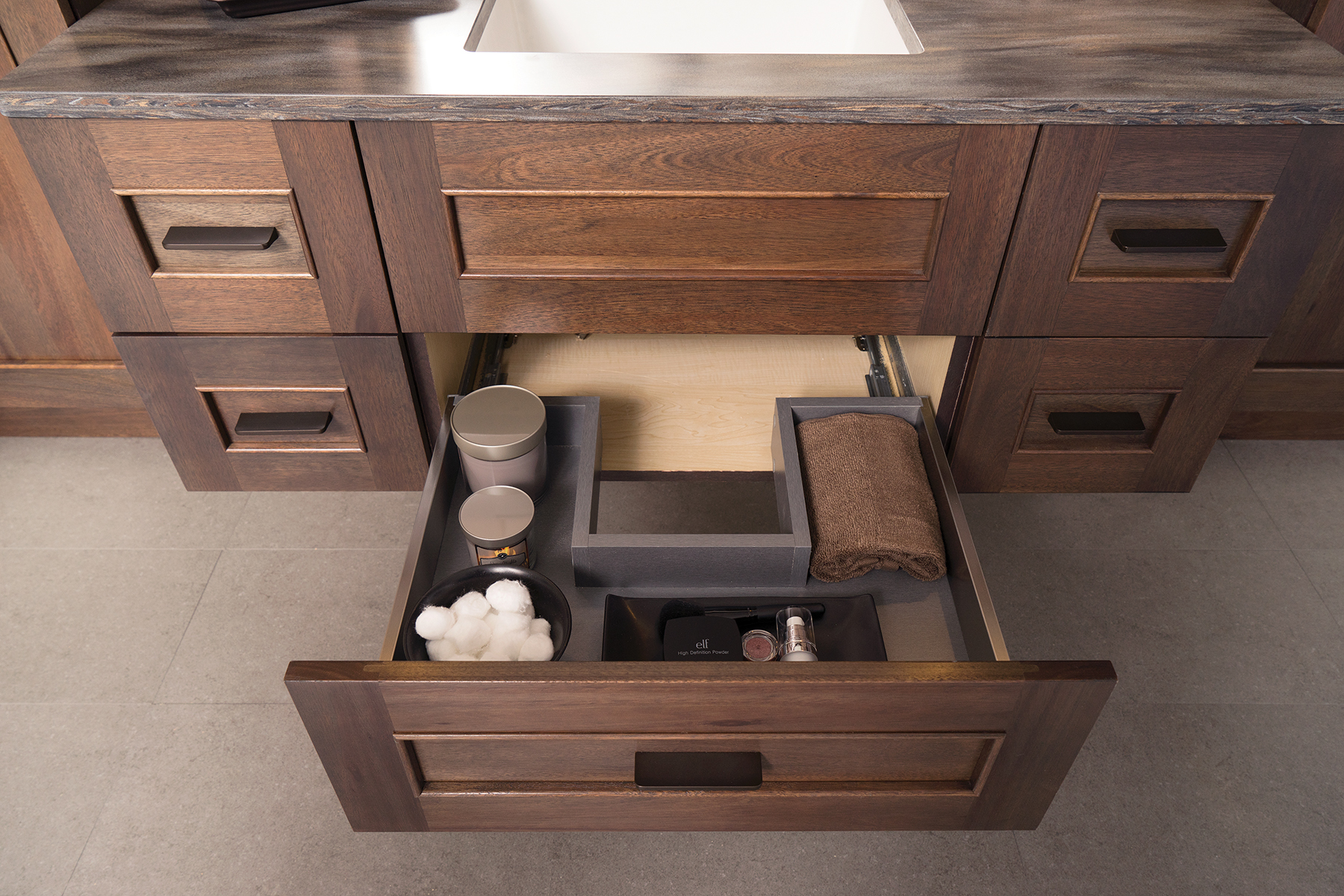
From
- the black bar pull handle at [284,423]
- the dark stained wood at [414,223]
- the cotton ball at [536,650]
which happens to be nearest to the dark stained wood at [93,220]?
the black bar pull handle at [284,423]

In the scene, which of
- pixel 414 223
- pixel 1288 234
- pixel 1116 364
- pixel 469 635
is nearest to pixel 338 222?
pixel 414 223

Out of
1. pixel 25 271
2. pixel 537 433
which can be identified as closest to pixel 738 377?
pixel 537 433

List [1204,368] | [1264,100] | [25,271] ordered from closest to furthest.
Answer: [1264,100] → [1204,368] → [25,271]

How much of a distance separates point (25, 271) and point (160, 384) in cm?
31

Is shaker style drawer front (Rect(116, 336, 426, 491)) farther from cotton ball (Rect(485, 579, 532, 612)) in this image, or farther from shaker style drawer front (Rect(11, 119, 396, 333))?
cotton ball (Rect(485, 579, 532, 612))

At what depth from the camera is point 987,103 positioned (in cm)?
87

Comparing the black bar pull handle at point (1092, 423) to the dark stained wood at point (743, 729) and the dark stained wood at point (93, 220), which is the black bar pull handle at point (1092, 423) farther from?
the dark stained wood at point (93, 220)

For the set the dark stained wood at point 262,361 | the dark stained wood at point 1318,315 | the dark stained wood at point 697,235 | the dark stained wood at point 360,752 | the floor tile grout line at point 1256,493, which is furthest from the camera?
the floor tile grout line at point 1256,493

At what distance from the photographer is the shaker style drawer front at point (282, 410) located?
1.10m

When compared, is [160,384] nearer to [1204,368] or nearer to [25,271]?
[25,271]

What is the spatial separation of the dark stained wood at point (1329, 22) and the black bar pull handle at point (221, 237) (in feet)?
4.04

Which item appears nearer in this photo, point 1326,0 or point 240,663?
point 1326,0

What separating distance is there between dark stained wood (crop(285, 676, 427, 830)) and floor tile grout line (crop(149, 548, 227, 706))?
16.0 inches

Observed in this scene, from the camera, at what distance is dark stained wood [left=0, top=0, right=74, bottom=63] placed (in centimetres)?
101
